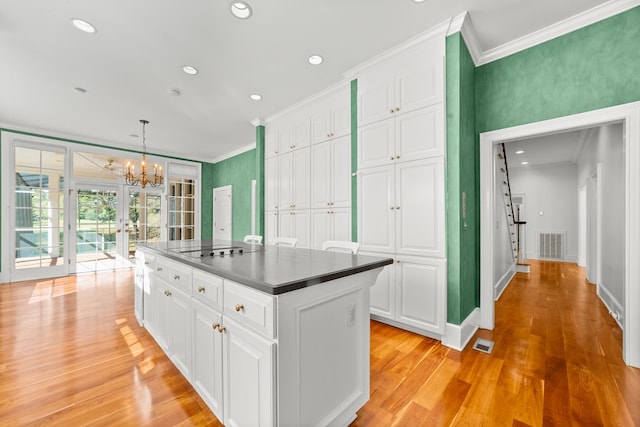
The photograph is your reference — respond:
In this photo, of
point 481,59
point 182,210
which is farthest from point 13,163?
point 481,59

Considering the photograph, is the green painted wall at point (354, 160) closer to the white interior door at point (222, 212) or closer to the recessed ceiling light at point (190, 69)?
the recessed ceiling light at point (190, 69)

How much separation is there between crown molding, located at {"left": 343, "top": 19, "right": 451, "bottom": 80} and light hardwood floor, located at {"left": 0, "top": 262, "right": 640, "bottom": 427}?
2791 mm

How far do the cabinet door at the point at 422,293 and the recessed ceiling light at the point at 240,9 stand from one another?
8.44 ft

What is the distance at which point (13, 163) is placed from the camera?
15.3 feet

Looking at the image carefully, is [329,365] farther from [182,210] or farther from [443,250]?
[182,210]

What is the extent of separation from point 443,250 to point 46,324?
13.5 feet

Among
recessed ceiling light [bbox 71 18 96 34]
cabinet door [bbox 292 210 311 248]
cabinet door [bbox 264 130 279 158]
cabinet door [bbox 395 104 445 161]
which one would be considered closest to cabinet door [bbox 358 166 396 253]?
cabinet door [bbox 395 104 445 161]

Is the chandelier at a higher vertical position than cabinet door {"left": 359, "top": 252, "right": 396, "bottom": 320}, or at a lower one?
higher

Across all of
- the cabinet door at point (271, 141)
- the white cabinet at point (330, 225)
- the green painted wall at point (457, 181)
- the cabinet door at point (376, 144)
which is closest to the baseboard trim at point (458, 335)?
the green painted wall at point (457, 181)

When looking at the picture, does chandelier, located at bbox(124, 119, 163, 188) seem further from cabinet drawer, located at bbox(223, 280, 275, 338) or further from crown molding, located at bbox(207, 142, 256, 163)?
cabinet drawer, located at bbox(223, 280, 275, 338)

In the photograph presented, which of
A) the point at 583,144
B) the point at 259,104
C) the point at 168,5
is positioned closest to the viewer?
the point at 168,5

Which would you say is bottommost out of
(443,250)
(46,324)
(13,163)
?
(46,324)

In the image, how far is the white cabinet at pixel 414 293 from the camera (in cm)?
230

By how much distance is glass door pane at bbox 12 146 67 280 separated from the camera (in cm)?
471
